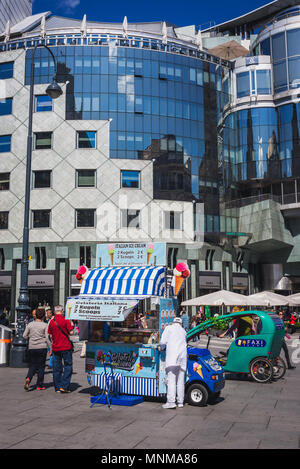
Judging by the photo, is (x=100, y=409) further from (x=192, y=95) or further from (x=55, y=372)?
(x=192, y=95)

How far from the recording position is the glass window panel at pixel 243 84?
169ft

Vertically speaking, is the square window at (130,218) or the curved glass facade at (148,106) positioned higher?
the curved glass facade at (148,106)

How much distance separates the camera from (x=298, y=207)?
4812cm

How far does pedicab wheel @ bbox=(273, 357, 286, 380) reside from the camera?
13.0 metres

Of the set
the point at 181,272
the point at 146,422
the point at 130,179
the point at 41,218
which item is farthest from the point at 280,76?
the point at 146,422

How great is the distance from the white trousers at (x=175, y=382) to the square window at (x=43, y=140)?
39.5 m

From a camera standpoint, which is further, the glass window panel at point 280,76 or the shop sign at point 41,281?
the glass window panel at point 280,76

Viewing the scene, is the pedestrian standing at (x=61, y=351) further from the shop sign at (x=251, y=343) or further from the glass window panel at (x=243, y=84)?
the glass window panel at (x=243, y=84)

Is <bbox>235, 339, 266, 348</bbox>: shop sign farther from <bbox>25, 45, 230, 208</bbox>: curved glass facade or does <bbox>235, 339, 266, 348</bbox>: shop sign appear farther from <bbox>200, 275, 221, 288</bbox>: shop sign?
<bbox>200, 275, 221, 288</bbox>: shop sign

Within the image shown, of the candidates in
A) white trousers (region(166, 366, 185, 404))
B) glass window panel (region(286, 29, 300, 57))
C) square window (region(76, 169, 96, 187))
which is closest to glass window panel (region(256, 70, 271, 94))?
glass window panel (region(286, 29, 300, 57))

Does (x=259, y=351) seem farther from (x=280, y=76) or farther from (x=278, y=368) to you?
(x=280, y=76)

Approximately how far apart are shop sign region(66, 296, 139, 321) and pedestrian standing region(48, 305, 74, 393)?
1.76 feet

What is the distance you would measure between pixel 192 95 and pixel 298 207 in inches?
640

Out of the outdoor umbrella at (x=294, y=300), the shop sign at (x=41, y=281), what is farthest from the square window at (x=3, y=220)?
the outdoor umbrella at (x=294, y=300)
